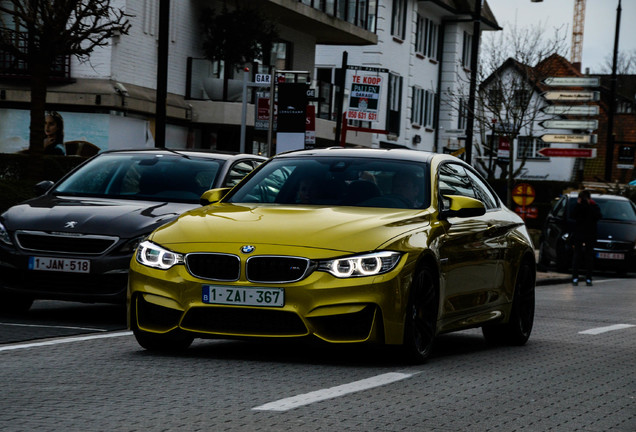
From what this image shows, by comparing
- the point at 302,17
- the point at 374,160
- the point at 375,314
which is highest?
the point at 302,17

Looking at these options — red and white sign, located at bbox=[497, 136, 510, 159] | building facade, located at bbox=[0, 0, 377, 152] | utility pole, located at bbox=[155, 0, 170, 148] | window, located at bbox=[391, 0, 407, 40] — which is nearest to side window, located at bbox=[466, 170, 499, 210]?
utility pole, located at bbox=[155, 0, 170, 148]

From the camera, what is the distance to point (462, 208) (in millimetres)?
10031

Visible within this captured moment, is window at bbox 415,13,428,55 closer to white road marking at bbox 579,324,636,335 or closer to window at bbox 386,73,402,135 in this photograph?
window at bbox 386,73,402,135

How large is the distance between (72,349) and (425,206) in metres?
2.73

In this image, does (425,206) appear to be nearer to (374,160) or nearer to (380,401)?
(374,160)

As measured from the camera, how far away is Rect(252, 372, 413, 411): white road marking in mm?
7230

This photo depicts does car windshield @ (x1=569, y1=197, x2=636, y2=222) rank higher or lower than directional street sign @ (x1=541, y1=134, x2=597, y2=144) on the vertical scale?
lower

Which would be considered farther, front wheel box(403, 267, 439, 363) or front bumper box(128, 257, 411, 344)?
front wheel box(403, 267, 439, 363)

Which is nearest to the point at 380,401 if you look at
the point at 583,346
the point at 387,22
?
the point at 583,346

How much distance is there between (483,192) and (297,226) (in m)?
2.98

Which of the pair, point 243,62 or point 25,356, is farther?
point 243,62

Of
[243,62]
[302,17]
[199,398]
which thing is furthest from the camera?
[302,17]

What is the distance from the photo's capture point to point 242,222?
921 centimetres

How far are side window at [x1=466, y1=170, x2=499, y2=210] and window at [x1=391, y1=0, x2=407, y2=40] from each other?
42.4 metres
